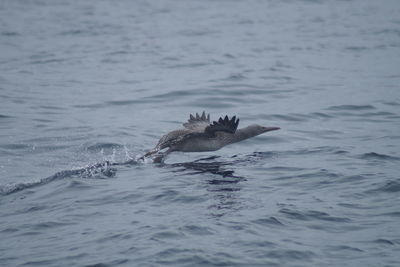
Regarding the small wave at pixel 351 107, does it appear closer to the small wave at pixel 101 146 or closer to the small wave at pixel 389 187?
the small wave at pixel 101 146

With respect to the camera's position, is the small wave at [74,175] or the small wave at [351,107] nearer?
the small wave at [74,175]

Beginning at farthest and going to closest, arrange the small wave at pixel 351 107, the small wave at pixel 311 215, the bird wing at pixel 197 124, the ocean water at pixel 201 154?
the small wave at pixel 351 107 < the bird wing at pixel 197 124 < the small wave at pixel 311 215 < the ocean water at pixel 201 154

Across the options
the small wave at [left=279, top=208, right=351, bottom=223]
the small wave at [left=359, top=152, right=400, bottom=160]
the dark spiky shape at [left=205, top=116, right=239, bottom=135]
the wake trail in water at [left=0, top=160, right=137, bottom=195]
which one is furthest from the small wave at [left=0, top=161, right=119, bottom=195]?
the small wave at [left=359, top=152, right=400, bottom=160]

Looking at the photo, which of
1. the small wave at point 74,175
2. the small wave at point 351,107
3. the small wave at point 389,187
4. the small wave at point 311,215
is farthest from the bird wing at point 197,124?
the small wave at point 351,107

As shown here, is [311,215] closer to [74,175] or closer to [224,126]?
[224,126]

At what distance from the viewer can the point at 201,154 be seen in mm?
13781

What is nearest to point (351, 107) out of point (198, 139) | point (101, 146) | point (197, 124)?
point (197, 124)

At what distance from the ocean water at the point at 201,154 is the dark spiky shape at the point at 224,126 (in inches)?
23.8

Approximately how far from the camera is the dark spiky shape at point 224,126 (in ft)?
41.3

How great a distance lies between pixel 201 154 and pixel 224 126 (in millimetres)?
1296

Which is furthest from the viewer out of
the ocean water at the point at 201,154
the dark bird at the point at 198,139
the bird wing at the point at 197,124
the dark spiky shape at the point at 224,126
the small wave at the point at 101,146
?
the small wave at the point at 101,146

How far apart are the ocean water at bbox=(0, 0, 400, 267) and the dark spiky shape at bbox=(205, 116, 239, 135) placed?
0.60 m

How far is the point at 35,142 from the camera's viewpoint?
46.8 feet

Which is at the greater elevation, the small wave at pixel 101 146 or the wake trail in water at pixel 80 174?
the small wave at pixel 101 146
